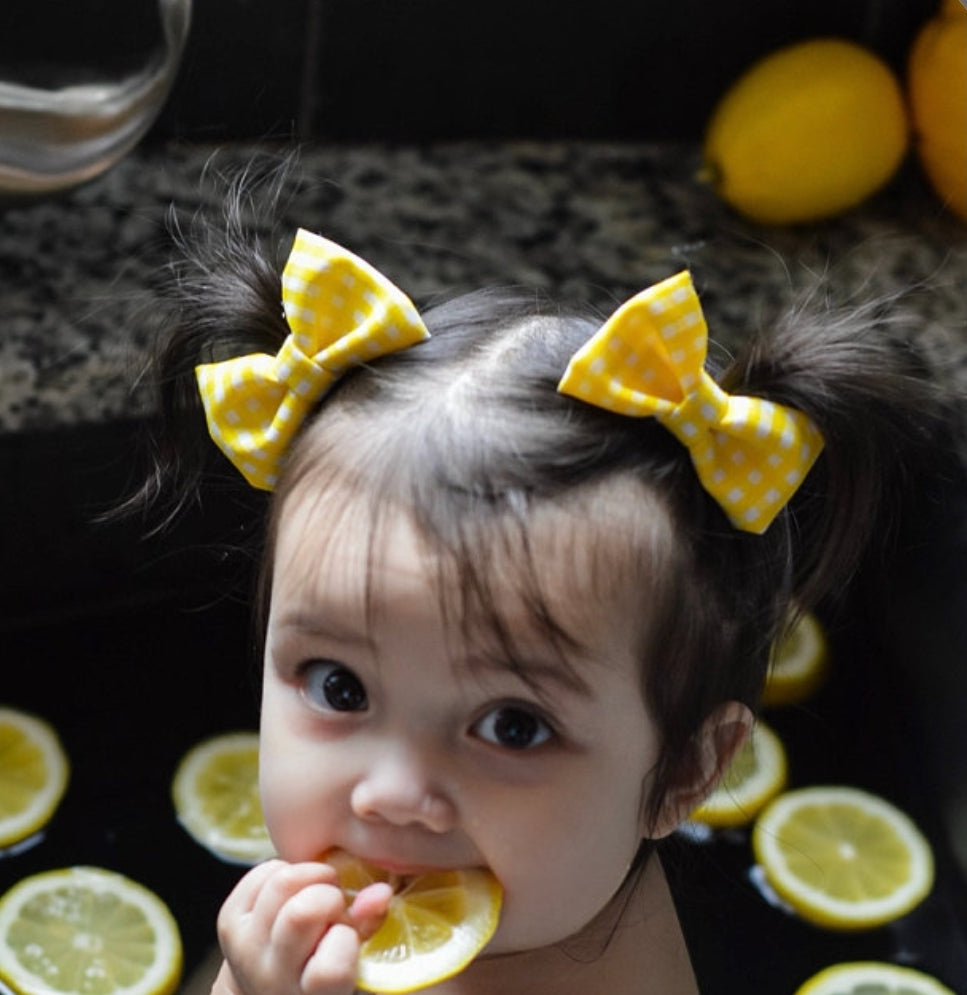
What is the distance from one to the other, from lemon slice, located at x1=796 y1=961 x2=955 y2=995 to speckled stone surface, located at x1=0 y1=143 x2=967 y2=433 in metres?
0.52

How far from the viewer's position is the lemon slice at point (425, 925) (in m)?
0.98

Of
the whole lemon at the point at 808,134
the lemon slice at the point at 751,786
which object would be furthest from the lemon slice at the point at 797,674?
the whole lemon at the point at 808,134

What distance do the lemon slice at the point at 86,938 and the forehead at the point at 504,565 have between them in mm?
578

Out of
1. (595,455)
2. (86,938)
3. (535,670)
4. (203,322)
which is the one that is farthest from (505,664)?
(86,938)

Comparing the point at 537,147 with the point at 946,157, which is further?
the point at 537,147

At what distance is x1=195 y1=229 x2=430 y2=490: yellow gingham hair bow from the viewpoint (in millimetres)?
1028

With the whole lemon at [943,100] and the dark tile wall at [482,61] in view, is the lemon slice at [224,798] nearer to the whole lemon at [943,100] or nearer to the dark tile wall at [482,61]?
the dark tile wall at [482,61]

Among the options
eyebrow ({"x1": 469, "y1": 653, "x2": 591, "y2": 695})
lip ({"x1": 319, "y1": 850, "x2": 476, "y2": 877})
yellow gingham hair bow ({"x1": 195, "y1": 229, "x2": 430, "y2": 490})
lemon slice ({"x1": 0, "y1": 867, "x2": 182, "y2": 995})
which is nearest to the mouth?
lip ({"x1": 319, "y1": 850, "x2": 476, "y2": 877})

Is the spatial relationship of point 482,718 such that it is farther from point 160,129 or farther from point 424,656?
point 160,129

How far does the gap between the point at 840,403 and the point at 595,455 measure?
0.16 meters

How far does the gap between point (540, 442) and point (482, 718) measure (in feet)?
0.48

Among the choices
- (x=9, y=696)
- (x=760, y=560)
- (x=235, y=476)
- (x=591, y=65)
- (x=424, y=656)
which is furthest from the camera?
(x=591, y=65)

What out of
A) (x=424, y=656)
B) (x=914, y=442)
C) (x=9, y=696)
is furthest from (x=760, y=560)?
(x=9, y=696)

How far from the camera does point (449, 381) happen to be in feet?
3.29
